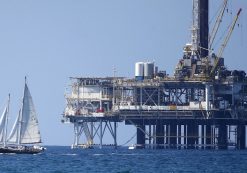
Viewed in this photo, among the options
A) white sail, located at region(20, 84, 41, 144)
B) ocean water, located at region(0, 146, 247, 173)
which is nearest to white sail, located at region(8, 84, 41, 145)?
white sail, located at region(20, 84, 41, 144)

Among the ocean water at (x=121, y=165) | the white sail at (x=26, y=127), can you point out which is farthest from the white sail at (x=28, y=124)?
the ocean water at (x=121, y=165)

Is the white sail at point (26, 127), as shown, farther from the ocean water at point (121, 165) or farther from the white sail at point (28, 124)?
the ocean water at point (121, 165)

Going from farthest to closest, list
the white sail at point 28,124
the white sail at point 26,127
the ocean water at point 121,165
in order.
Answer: the white sail at point 28,124
the white sail at point 26,127
the ocean water at point 121,165

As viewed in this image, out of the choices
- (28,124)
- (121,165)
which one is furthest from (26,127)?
(121,165)

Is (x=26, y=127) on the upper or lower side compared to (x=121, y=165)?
upper

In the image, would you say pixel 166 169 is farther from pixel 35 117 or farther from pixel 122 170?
pixel 35 117

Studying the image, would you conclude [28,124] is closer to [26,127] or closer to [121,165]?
[26,127]

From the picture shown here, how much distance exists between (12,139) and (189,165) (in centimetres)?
3412

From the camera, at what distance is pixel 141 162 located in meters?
185

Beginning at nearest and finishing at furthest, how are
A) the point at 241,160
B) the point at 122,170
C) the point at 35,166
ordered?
the point at 122,170 → the point at 35,166 → the point at 241,160

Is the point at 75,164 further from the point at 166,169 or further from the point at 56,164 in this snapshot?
the point at 166,169

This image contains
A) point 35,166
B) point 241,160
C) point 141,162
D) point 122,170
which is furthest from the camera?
point 241,160

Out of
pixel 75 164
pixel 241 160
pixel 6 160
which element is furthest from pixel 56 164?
pixel 241 160

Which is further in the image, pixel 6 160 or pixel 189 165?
pixel 6 160
